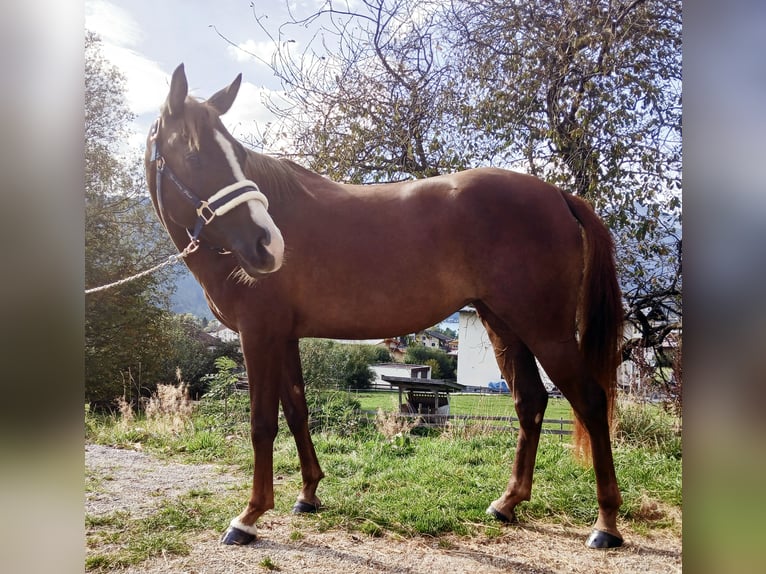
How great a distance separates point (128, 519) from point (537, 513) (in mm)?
2093

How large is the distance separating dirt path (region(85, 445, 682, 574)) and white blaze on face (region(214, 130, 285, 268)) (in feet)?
4.39

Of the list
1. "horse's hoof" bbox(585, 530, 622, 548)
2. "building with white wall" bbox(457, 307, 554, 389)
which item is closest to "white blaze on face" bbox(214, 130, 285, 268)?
"building with white wall" bbox(457, 307, 554, 389)

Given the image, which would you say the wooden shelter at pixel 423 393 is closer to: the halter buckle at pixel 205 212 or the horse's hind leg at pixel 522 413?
the horse's hind leg at pixel 522 413

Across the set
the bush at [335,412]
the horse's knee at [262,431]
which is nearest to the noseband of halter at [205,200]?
the horse's knee at [262,431]

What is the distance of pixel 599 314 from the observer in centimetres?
248

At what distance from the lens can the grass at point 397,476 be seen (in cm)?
255

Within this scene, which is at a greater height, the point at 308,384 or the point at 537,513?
the point at 308,384

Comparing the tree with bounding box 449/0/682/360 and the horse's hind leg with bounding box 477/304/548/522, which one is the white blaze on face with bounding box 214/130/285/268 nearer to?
the horse's hind leg with bounding box 477/304/548/522
